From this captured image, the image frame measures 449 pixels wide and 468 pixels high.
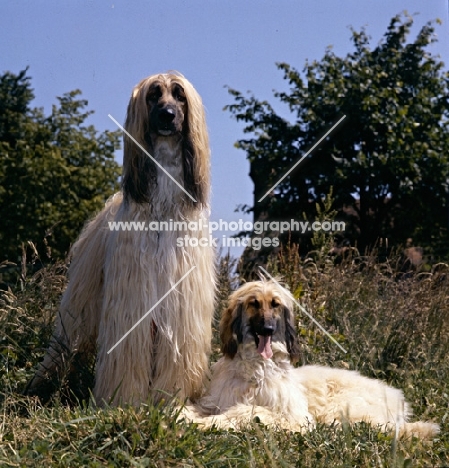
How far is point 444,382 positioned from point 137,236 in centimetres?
288

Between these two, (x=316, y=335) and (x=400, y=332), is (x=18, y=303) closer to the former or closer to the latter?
(x=316, y=335)

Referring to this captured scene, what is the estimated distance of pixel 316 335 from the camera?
613 cm

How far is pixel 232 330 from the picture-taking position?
4.71m

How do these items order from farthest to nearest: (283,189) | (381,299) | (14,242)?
1. (14,242)
2. (283,189)
3. (381,299)

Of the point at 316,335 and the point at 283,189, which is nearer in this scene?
the point at 316,335

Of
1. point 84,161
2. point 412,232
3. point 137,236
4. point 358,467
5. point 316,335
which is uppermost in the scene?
point 84,161

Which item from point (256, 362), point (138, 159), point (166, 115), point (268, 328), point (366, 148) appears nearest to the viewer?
point (166, 115)

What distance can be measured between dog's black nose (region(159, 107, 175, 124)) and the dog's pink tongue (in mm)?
1454

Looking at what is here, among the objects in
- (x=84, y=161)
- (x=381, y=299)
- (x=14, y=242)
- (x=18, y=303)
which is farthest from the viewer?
(x=84, y=161)

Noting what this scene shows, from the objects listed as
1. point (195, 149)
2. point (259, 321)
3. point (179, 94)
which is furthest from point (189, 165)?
point (259, 321)

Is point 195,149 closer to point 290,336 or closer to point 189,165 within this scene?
point 189,165

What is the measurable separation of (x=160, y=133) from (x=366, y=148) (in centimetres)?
1101

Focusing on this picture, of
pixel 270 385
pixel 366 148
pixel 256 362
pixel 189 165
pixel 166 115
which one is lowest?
pixel 270 385

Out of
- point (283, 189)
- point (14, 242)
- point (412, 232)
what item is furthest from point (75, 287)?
point (14, 242)
